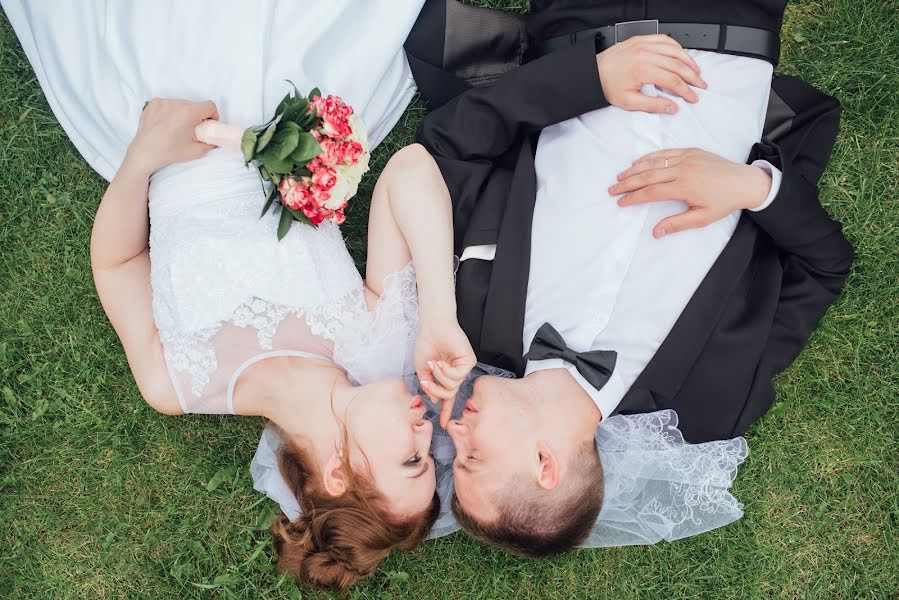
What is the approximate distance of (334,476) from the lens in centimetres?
266

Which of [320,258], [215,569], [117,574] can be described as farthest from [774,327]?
[117,574]

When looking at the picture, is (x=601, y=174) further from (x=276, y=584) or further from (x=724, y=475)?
(x=276, y=584)

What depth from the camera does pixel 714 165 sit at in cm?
280

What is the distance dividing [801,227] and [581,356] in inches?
44.7

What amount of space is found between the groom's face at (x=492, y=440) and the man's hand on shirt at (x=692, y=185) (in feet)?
2.90

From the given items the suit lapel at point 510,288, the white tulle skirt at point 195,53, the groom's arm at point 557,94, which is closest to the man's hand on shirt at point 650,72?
the groom's arm at point 557,94

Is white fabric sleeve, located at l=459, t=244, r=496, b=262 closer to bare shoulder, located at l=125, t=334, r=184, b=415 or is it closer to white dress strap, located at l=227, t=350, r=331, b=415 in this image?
white dress strap, located at l=227, t=350, r=331, b=415

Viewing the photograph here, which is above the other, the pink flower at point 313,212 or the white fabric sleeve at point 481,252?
the pink flower at point 313,212

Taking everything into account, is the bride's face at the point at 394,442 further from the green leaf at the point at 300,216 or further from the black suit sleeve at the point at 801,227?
the black suit sleeve at the point at 801,227

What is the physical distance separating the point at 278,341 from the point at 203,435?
3.30ft

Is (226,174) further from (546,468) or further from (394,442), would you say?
(546,468)

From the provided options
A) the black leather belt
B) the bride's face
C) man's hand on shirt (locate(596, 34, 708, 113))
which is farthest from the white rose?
the black leather belt

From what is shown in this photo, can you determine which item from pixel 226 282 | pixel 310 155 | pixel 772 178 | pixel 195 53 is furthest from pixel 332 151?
pixel 772 178

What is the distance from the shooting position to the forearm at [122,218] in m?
2.87
